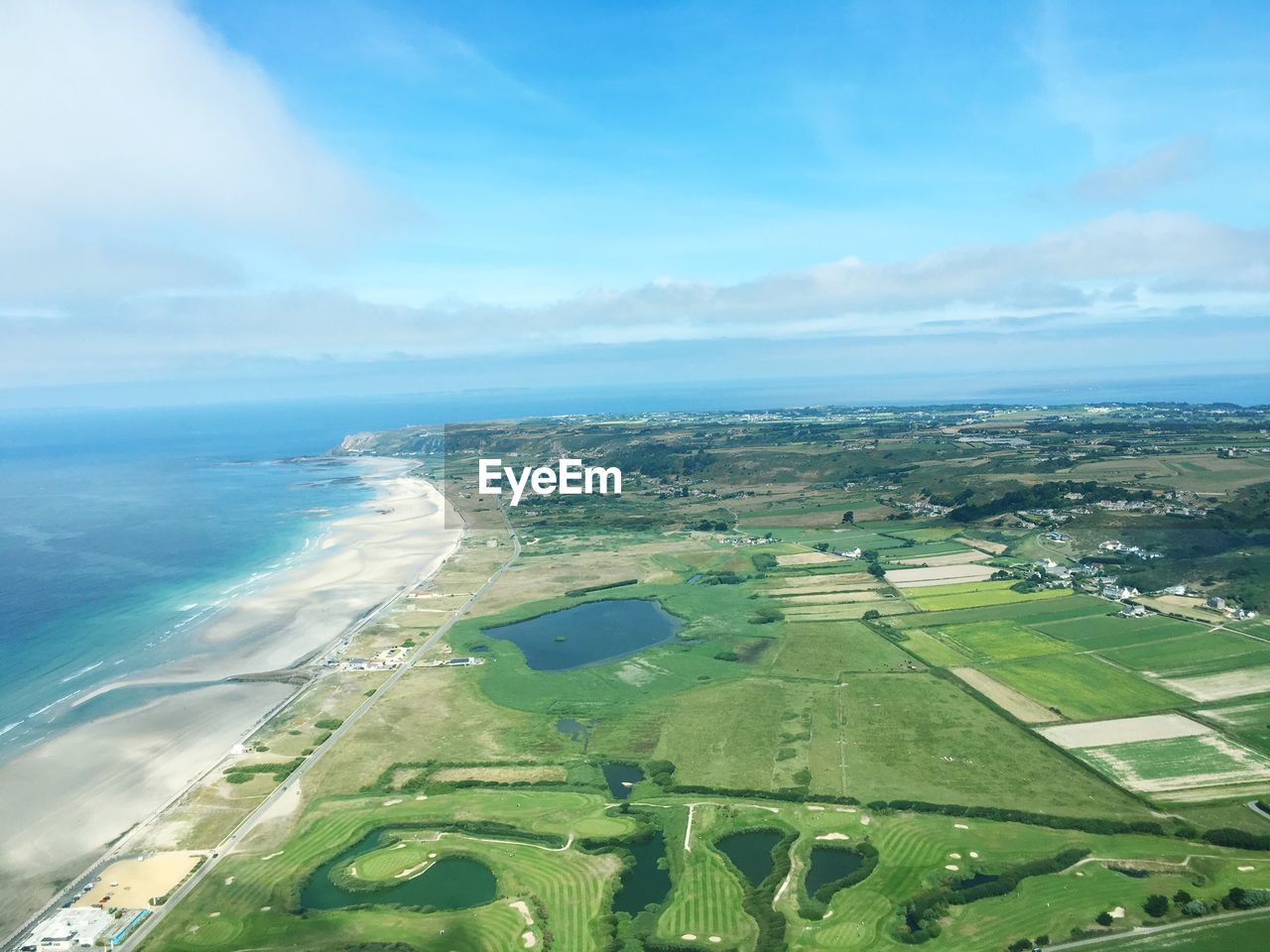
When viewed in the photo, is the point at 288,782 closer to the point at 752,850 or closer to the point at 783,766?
the point at 752,850

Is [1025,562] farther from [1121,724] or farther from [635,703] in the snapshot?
[635,703]

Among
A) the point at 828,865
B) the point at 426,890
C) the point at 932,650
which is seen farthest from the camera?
the point at 932,650

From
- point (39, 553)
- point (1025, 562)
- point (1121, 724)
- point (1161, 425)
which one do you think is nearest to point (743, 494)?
point (1025, 562)

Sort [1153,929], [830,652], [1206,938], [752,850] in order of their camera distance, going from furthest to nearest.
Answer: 1. [830,652]
2. [752,850]
3. [1153,929]
4. [1206,938]

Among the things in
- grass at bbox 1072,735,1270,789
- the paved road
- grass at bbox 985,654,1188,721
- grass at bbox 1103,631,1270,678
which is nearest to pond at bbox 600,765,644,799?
the paved road

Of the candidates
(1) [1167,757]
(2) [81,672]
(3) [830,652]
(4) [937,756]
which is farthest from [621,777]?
(2) [81,672]

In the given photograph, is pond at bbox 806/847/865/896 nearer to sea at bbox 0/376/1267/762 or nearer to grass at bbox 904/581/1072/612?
grass at bbox 904/581/1072/612

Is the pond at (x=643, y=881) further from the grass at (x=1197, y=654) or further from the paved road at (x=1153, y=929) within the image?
the grass at (x=1197, y=654)
